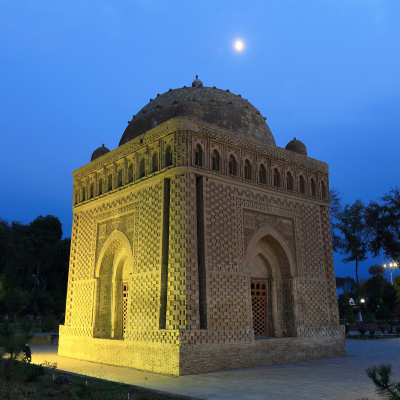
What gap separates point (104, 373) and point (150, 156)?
19.8ft

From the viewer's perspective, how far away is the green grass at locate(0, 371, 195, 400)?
6789 millimetres

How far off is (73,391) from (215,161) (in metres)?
7.22

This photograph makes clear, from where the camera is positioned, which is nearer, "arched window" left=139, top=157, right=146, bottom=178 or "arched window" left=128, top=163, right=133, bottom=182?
"arched window" left=139, top=157, right=146, bottom=178

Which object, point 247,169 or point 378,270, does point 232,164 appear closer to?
point 247,169

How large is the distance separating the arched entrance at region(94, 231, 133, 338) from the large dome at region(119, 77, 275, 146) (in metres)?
4.02

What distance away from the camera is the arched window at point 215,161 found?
12.0 m

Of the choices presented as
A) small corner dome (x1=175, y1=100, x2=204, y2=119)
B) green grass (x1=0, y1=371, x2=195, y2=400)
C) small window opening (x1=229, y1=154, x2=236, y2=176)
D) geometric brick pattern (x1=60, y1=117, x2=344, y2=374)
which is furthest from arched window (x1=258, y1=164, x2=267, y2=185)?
green grass (x1=0, y1=371, x2=195, y2=400)

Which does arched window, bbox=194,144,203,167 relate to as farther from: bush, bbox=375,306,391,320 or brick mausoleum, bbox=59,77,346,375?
bush, bbox=375,306,391,320

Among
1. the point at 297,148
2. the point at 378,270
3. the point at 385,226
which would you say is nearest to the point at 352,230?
the point at 385,226

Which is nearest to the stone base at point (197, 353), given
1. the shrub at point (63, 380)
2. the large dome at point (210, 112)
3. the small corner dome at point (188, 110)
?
the shrub at point (63, 380)

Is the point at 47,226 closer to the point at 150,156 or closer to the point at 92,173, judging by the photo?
the point at 92,173

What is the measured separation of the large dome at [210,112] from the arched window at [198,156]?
2172mm

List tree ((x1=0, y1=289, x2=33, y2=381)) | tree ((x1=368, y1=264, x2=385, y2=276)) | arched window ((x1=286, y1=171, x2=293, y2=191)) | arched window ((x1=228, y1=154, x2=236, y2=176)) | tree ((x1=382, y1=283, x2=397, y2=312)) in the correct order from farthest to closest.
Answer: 1. tree ((x1=368, y1=264, x2=385, y2=276))
2. tree ((x1=382, y1=283, x2=397, y2=312))
3. arched window ((x1=286, y1=171, x2=293, y2=191))
4. arched window ((x1=228, y1=154, x2=236, y2=176))
5. tree ((x1=0, y1=289, x2=33, y2=381))

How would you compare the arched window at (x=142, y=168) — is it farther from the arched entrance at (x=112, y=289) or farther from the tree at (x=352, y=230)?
the tree at (x=352, y=230)
